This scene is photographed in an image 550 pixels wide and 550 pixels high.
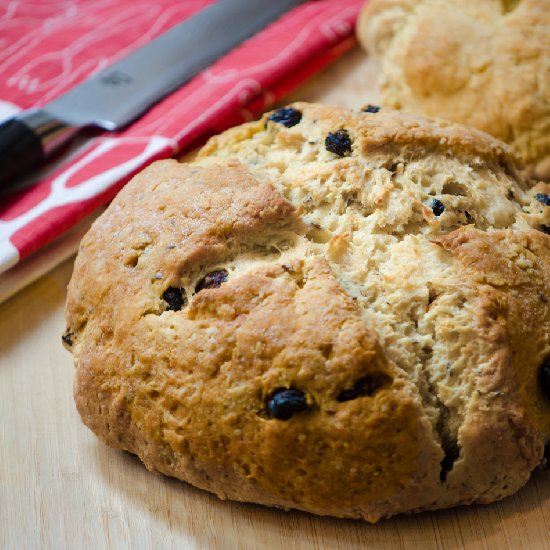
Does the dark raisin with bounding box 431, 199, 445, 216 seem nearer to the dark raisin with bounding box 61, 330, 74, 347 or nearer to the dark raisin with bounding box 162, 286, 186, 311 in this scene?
the dark raisin with bounding box 162, 286, 186, 311

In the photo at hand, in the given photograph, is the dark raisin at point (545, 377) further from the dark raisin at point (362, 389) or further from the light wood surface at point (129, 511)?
the dark raisin at point (362, 389)

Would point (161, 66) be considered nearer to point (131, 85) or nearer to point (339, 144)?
point (131, 85)

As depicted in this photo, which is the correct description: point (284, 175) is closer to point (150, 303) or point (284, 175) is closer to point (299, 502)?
point (150, 303)

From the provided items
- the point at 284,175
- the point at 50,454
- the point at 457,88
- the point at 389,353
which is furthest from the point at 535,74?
the point at 50,454

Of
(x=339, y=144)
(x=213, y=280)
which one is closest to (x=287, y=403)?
(x=213, y=280)

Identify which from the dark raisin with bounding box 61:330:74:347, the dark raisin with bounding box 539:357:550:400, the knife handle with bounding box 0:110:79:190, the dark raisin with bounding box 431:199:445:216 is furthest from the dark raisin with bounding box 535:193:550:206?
the knife handle with bounding box 0:110:79:190

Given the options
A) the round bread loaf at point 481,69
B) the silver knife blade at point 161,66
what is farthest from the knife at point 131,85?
the round bread loaf at point 481,69
